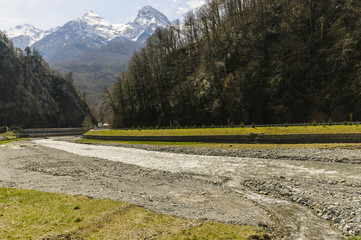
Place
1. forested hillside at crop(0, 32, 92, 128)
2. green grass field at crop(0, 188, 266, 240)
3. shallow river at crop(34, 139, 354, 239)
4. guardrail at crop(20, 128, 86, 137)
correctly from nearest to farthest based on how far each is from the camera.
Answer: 1. green grass field at crop(0, 188, 266, 240)
2. shallow river at crop(34, 139, 354, 239)
3. guardrail at crop(20, 128, 86, 137)
4. forested hillside at crop(0, 32, 92, 128)

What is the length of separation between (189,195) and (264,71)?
64069mm

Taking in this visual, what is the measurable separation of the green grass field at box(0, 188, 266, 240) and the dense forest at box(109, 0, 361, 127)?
58.6 m

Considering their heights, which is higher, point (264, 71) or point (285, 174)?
point (264, 71)

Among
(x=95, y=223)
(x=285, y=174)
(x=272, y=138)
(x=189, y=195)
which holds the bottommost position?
(x=285, y=174)

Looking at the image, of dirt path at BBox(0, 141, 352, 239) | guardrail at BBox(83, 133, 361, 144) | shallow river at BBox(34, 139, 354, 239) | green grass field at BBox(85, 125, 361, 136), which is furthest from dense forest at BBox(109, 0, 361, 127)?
dirt path at BBox(0, 141, 352, 239)

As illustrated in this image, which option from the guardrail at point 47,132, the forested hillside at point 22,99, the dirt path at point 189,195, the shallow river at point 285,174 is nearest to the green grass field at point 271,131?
the shallow river at point 285,174

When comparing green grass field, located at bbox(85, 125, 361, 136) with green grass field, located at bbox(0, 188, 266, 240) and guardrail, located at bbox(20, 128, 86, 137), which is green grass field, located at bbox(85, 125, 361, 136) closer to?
green grass field, located at bbox(0, 188, 266, 240)

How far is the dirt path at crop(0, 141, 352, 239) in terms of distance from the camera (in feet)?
42.8

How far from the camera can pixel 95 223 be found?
1209 centimetres

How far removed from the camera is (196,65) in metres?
97.0

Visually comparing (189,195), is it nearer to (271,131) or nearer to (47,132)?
(271,131)

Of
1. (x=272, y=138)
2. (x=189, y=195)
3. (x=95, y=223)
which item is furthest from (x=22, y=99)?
(x=95, y=223)

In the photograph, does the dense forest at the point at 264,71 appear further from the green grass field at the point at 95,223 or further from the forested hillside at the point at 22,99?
the forested hillside at the point at 22,99

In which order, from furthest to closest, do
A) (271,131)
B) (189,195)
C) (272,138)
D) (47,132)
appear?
(47,132)
(271,131)
(272,138)
(189,195)
